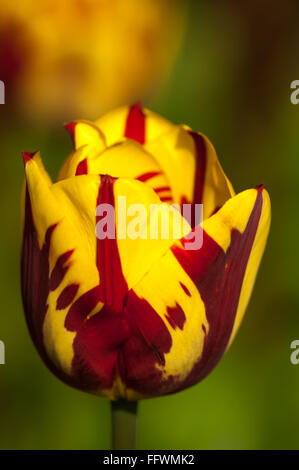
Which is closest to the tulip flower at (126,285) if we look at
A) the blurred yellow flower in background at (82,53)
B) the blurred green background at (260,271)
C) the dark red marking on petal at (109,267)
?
the dark red marking on petal at (109,267)

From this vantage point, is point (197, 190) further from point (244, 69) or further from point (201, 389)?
point (244, 69)

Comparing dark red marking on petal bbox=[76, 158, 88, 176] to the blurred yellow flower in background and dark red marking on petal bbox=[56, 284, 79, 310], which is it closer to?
dark red marking on petal bbox=[56, 284, 79, 310]

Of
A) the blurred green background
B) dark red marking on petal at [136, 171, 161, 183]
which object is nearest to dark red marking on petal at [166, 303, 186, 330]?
dark red marking on petal at [136, 171, 161, 183]

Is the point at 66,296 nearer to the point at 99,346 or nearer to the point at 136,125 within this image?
the point at 99,346

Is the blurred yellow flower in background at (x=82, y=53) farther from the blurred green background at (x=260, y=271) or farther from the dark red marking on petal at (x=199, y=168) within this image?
the dark red marking on petal at (x=199, y=168)

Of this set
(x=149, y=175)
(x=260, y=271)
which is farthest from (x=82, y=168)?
(x=260, y=271)

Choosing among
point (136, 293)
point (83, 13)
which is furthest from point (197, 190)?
point (83, 13)
